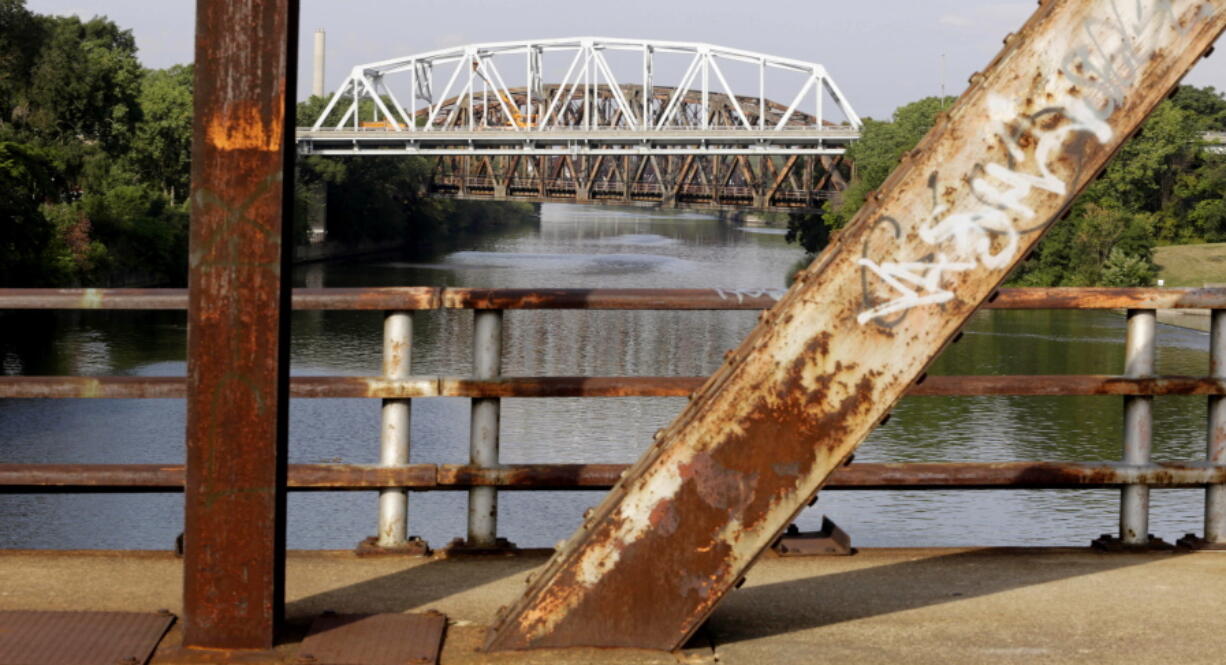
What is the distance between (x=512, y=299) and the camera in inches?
217

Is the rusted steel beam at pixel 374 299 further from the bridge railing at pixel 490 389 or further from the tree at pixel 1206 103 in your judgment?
the tree at pixel 1206 103

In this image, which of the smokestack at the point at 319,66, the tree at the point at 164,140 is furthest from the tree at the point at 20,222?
the smokestack at the point at 319,66

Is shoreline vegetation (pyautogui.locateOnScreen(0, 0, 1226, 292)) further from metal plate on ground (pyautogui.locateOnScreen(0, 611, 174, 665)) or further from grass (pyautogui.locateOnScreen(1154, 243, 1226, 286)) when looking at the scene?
metal plate on ground (pyautogui.locateOnScreen(0, 611, 174, 665))

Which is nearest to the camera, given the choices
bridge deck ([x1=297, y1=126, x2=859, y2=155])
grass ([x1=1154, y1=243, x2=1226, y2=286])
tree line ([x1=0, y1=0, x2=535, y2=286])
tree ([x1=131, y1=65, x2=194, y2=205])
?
tree line ([x1=0, y1=0, x2=535, y2=286])

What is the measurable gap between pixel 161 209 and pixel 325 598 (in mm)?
66317

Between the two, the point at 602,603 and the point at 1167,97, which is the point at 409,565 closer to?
the point at 602,603

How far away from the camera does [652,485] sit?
431cm

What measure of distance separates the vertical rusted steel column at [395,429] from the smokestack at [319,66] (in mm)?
135515

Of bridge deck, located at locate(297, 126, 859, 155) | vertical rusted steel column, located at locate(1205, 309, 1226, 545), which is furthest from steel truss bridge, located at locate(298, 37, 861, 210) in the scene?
vertical rusted steel column, located at locate(1205, 309, 1226, 545)

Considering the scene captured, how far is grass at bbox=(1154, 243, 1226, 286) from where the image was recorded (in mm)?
70312

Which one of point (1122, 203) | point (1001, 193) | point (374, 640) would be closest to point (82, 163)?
point (1122, 203)

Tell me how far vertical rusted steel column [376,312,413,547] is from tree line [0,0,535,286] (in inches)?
1742

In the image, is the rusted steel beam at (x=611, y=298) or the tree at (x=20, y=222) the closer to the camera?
the rusted steel beam at (x=611, y=298)

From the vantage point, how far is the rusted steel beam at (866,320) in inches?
165
